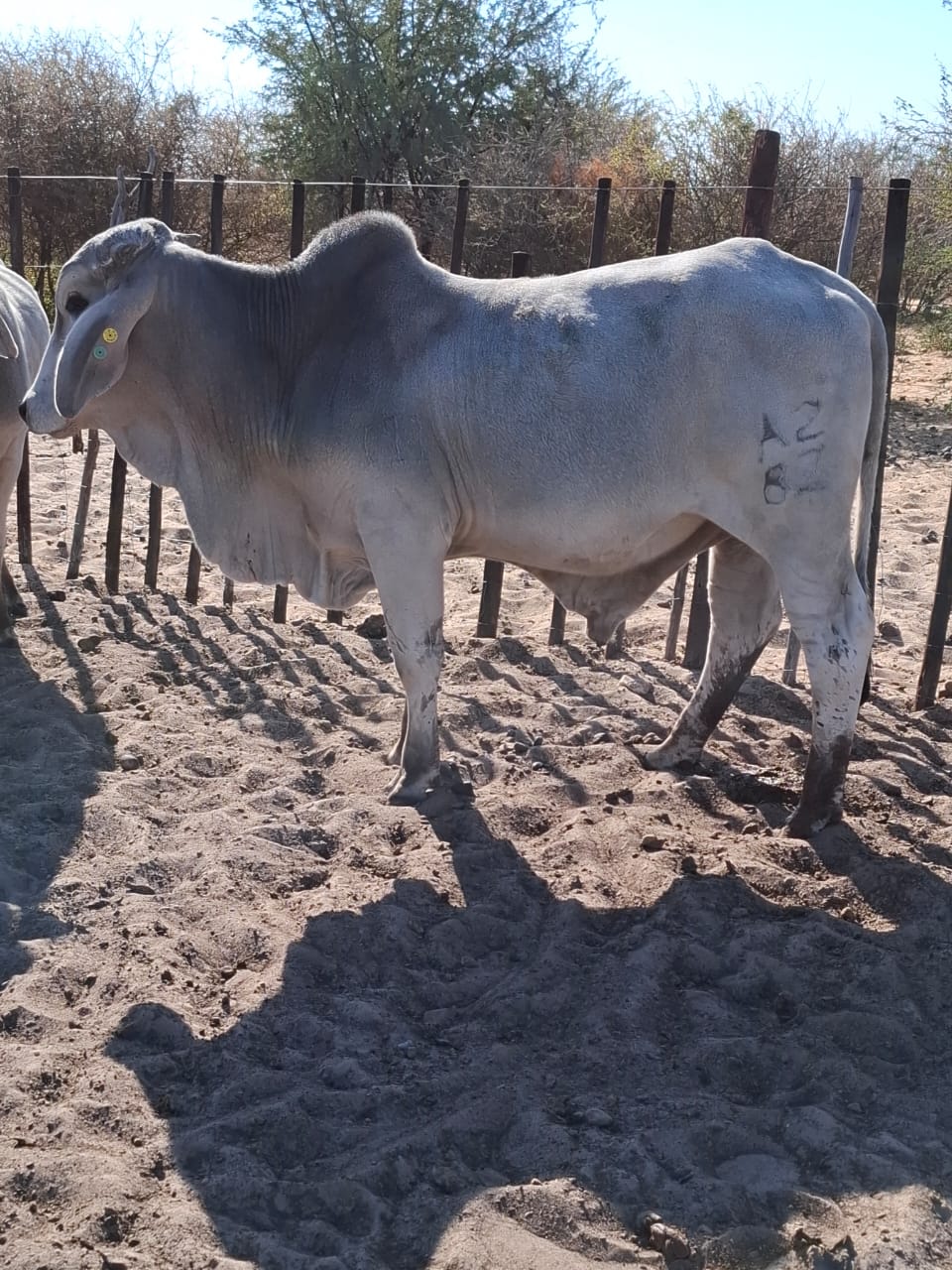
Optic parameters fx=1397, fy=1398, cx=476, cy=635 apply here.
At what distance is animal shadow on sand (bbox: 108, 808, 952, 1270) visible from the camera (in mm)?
2842

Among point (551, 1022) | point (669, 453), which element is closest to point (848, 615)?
point (669, 453)

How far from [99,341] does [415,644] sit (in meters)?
1.40

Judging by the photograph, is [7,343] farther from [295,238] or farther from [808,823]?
[808,823]

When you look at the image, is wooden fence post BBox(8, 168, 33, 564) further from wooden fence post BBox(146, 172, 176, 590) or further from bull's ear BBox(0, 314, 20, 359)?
bull's ear BBox(0, 314, 20, 359)

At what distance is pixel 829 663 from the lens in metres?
4.45

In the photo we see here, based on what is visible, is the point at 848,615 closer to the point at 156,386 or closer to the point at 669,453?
the point at 669,453

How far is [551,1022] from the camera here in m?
3.54

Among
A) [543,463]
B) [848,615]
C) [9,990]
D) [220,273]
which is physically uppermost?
[220,273]

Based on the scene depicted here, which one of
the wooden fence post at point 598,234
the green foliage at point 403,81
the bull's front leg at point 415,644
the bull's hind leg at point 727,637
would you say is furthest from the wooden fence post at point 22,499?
the green foliage at point 403,81

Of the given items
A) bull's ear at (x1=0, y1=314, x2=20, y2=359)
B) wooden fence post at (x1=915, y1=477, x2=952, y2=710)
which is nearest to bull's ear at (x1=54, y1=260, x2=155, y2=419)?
bull's ear at (x1=0, y1=314, x2=20, y2=359)

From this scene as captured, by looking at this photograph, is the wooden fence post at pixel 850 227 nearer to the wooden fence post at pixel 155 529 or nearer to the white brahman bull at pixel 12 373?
the wooden fence post at pixel 155 529

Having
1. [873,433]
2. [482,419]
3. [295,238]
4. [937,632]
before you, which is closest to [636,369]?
[482,419]

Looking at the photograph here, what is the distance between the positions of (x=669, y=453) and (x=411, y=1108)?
83.6 inches

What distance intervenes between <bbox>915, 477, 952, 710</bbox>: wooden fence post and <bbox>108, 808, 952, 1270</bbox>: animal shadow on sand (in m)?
1.71
